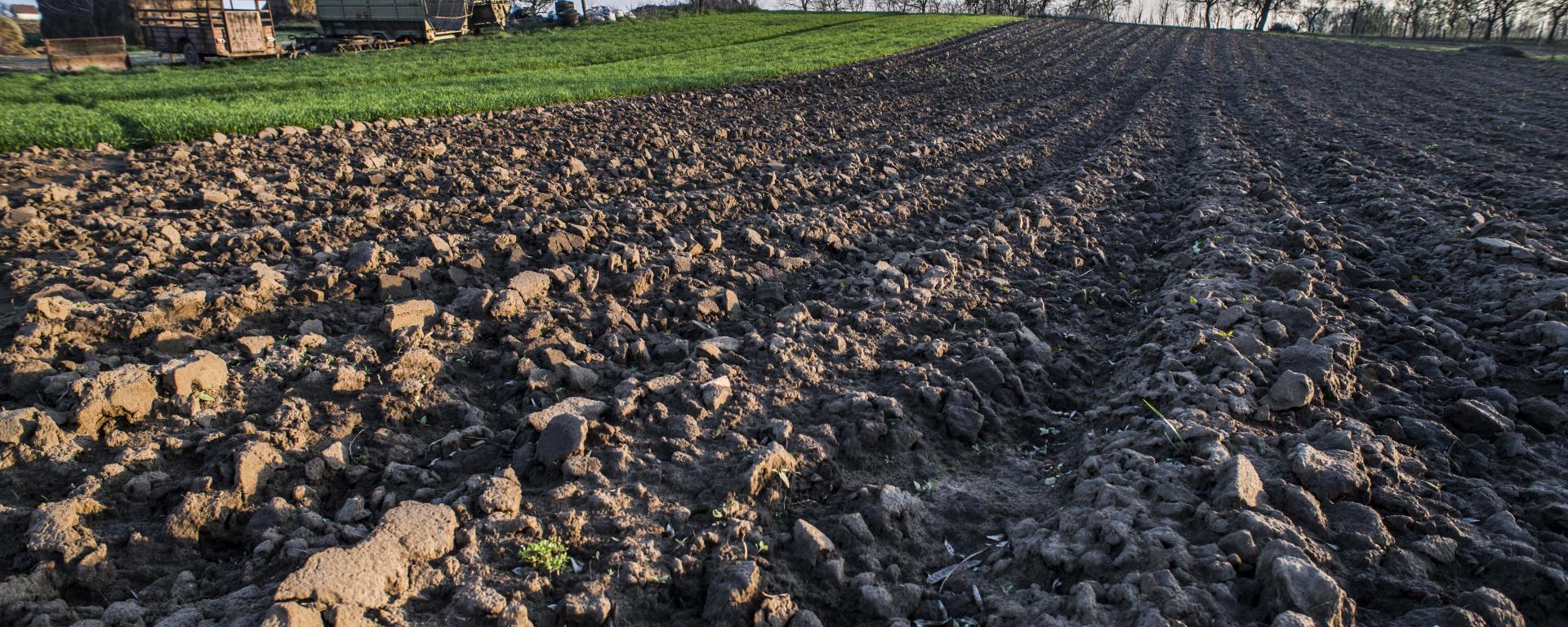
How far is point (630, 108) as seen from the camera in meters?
13.7

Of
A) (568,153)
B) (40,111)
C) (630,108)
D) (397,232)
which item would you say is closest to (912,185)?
(568,153)

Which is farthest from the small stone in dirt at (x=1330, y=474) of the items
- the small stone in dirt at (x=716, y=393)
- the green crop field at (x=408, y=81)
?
the green crop field at (x=408, y=81)

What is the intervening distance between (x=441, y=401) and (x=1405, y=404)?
5045mm

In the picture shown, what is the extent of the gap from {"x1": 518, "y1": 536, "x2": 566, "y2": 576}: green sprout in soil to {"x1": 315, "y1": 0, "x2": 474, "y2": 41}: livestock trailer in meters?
32.7

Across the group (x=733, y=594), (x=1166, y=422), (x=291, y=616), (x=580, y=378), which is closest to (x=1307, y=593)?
(x=1166, y=422)

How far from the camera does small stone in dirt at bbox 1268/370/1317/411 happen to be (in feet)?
12.5

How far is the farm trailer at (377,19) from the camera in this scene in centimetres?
2984

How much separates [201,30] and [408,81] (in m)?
9.55

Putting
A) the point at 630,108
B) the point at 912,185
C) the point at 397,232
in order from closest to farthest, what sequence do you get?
the point at 397,232 < the point at 912,185 < the point at 630,108

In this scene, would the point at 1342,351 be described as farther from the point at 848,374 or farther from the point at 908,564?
the point at 908,564

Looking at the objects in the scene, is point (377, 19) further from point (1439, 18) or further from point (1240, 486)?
point (1439, 18)

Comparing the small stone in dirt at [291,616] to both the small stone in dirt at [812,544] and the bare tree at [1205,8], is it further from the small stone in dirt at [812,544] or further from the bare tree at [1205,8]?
the bare tree at [1205,8]

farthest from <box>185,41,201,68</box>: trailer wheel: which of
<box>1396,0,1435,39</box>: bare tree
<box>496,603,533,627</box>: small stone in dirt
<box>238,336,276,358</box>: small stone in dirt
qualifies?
<box>1396,0,1435,39</box>: bare tree

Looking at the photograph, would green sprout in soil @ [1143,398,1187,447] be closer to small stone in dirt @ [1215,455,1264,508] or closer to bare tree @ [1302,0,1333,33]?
small stone in dirt @ [1215,455,1264,508]
